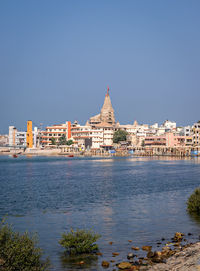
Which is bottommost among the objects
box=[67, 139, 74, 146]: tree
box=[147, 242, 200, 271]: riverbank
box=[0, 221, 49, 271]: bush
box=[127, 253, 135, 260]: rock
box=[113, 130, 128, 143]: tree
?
box=[127, 253, 135, 260]: rock

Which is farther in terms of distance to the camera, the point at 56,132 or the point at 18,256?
the point at 56,132

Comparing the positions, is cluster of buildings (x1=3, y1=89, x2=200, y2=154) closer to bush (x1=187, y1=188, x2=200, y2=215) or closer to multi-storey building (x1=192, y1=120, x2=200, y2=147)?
multi-storey building (x1=192, y1=120, x2=200, y2=147)

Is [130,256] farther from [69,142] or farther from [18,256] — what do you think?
[69,142]

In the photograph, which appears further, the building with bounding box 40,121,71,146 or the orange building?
the orange building

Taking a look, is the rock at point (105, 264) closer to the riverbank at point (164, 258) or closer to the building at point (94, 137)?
the riverbank at point (164, 258)

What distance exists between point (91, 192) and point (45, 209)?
11410 millimetres

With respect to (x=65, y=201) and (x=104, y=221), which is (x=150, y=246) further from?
(x=65, y=201)

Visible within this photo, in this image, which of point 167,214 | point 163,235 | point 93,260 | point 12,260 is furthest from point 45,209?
point 12,260

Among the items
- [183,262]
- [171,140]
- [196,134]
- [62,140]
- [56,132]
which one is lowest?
[183,262]

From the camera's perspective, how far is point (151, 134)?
182 metres

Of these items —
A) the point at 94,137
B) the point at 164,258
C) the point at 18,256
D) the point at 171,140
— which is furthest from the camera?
the point at 94,137

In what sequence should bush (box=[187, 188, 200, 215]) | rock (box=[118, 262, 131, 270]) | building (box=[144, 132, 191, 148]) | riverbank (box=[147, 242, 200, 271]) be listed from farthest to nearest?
building (box=[144, 132, 191, 148]) → bush (box=[187, 188, 200, 215]) → rock (box=[118, 262, 131, 270]) → riverbank (box=[147, 242, 200, 271])

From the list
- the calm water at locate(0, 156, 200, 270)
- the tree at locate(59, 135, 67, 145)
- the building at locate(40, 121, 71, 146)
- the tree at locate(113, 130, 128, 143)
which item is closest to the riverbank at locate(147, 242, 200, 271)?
the calm water at locate(0, 156, 200, 270)

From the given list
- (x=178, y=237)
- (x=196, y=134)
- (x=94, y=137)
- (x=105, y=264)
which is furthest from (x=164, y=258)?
(x=94, y=137)
